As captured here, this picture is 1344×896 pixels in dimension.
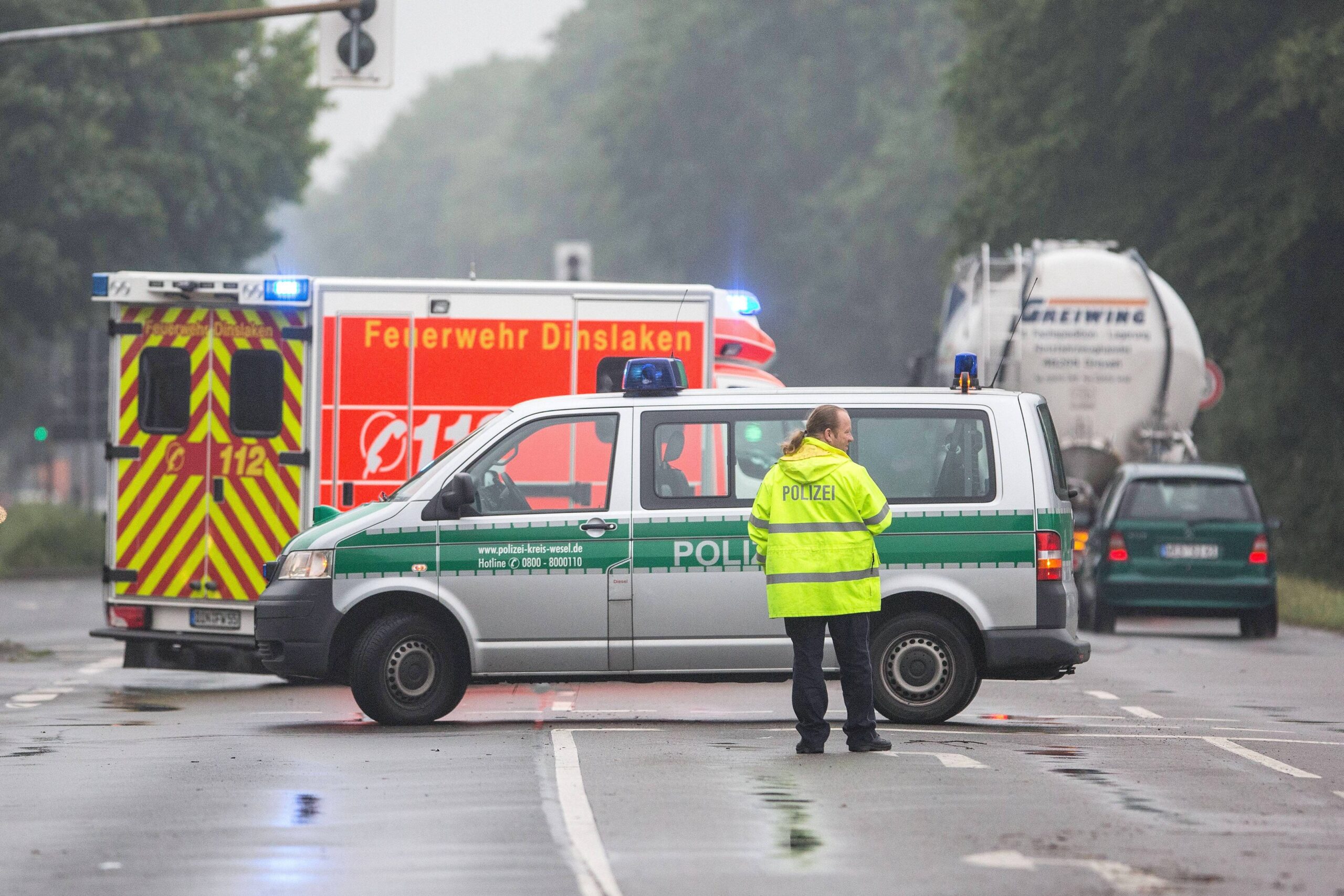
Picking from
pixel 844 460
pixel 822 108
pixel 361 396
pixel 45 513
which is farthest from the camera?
pixel 822 108

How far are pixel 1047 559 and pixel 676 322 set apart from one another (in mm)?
3942

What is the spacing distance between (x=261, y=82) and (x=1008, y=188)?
14047mm

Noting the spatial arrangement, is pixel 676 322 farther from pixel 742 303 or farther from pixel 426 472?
pixel 426 472

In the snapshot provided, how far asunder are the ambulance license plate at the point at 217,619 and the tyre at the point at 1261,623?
1068cm

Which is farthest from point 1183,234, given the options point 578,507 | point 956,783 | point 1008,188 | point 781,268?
point 781,268

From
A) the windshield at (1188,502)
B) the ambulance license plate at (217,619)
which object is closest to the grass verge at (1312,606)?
the windshield at (1188,502)

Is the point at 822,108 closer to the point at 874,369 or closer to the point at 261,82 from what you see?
the point at 874,369

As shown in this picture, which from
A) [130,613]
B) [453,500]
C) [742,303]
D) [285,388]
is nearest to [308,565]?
[453,500]

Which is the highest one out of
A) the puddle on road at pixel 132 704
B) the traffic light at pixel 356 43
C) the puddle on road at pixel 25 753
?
the traffic light at pixel 356 43

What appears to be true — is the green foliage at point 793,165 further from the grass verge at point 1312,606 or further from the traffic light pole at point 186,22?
the traffic light pole at point 186,22

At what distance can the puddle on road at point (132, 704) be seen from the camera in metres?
15.1

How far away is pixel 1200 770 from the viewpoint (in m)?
11.1

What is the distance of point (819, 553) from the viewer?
11.6m

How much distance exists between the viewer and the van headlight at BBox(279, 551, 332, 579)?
43.9 ft
